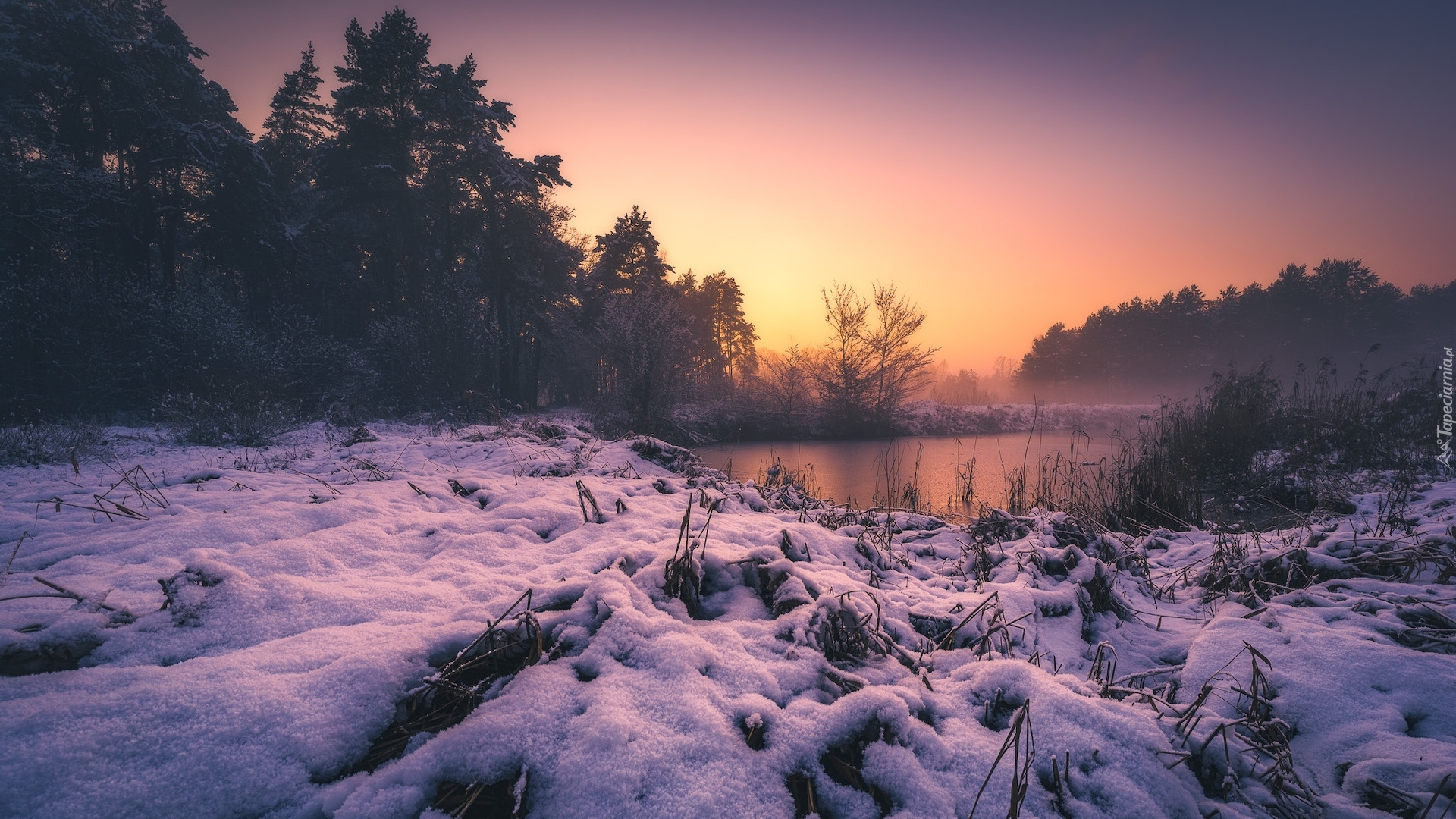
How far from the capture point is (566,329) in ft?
99.1

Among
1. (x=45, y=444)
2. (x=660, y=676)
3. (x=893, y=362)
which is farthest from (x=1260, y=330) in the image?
(x=45, y=444)

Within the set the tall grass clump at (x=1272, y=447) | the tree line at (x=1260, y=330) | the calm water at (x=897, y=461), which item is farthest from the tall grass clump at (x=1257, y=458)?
the tree line at (x=1260, y=330)

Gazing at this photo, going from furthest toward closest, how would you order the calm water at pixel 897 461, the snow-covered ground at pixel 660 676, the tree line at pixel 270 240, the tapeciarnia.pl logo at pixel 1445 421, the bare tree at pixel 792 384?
1. the bare tree at pixel 792 384
2. the tree line at pixel 270 240
3. the calm water at pixel 897 461
4. the tapeciarnia.pl logo at pixel 1445 421
5. the snow-covered ground at pixel 660 676

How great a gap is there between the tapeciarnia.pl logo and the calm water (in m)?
4.39

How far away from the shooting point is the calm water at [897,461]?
890cm

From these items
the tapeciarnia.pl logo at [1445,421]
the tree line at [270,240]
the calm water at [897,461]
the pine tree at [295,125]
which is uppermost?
the pine tree at [295,125]

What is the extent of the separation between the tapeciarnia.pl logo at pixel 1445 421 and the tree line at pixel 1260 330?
135 feet

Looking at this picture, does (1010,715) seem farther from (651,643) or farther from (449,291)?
(449,291)

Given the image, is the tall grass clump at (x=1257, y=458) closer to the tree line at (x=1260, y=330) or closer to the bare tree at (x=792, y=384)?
the bare tree at (x=792, y=384)

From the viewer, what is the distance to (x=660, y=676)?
1.47 meters

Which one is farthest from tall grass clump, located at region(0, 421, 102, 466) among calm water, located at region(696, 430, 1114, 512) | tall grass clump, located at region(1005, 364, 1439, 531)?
tall grass clump, located at region(1005, 364, 1439, 531)

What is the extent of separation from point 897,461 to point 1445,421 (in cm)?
857

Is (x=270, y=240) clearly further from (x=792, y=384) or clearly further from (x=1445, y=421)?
(x=1445, y=421)

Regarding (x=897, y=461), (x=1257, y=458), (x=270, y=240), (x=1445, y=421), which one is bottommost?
(x=897, y=461)
